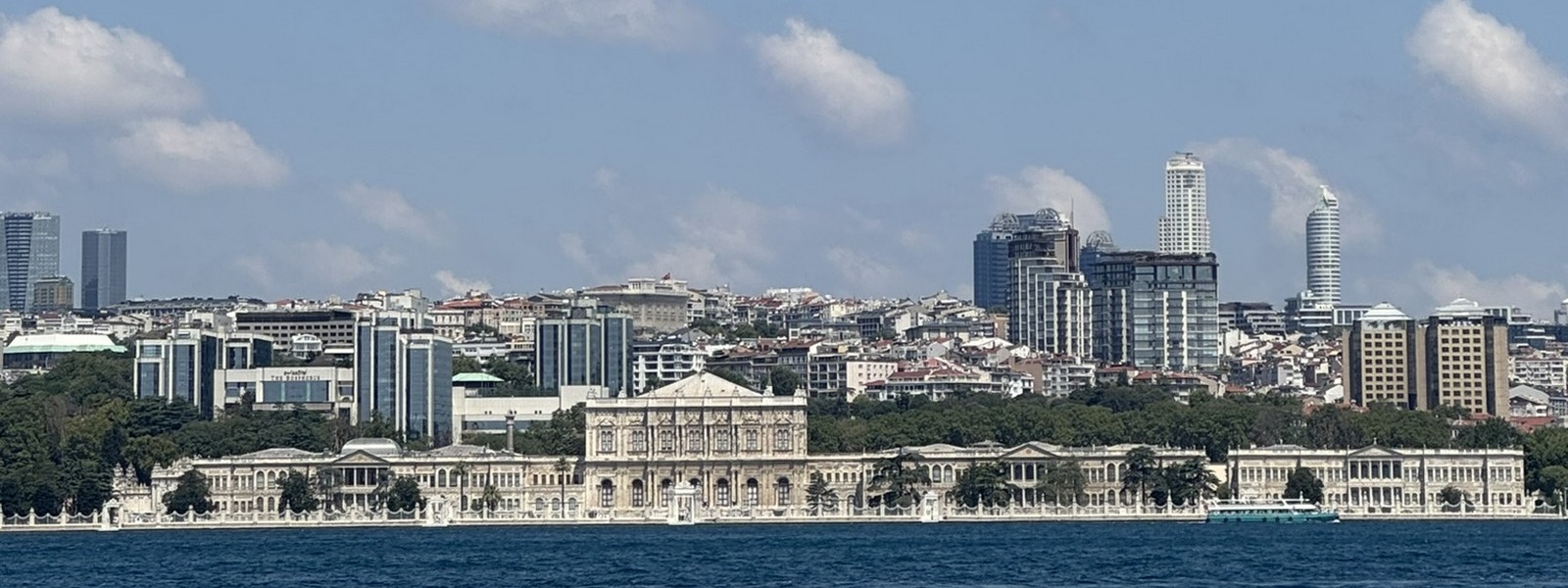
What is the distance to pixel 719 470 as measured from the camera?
132 meters

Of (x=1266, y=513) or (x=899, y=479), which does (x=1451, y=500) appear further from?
(x=899, y=479)

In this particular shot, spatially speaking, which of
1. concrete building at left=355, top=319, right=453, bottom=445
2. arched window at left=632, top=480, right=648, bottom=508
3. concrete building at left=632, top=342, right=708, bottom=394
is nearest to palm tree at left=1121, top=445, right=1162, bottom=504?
arched window at left=632, top=480, right=648, bottom=508

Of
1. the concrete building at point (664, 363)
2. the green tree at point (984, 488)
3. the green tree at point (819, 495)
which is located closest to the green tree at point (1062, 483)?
the green tree at point (984, 488)

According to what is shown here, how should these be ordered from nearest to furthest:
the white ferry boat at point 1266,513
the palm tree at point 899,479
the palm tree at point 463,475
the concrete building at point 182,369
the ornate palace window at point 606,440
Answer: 1. the white ferry boat at point 1266,513
2. the palm tree at point 899,479
3. the palm tree at point 463,475
4. the ornate palace window at point 606,440
5. the concrete building at point 182,369

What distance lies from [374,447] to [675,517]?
47.1 feet

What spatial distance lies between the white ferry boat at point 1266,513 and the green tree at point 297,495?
3110 centimetres

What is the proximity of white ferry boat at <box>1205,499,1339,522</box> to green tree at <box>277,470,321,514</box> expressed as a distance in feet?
102

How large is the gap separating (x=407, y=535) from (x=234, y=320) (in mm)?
84177

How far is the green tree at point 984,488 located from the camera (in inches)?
4961

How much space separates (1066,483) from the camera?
127 m

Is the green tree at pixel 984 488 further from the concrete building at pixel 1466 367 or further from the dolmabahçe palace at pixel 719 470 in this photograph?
the concrete building at pixel 1466 367

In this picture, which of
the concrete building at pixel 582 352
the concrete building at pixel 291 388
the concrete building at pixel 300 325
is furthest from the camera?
the concrete building at pixel 300 325

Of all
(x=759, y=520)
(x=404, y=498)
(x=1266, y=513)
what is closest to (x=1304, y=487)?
(x=1266, y=513)

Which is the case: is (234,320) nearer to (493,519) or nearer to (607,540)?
(493,519)
